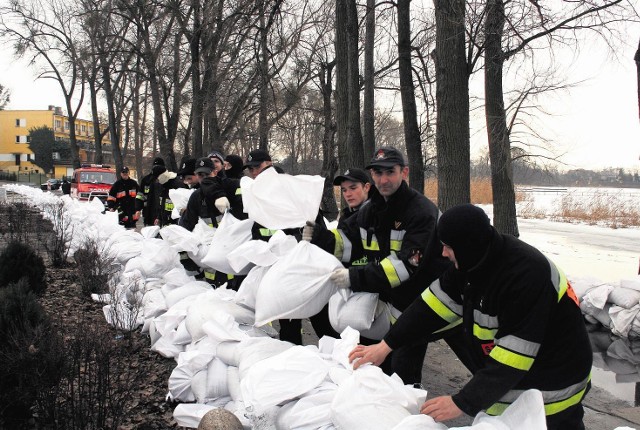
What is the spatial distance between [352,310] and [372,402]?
1.07 m

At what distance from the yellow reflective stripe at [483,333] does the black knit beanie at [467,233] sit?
0.25 meters

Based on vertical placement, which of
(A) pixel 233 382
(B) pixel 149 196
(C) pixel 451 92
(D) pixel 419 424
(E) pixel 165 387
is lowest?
(E) pixel 165 387

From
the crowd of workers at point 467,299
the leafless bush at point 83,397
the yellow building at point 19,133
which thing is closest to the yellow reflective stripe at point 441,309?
the crowd of workers at point 467,299

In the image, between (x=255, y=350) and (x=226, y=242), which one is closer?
(x=255, y=350)

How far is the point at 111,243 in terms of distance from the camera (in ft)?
23.1

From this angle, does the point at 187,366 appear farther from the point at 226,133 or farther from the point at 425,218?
the point at 226,133

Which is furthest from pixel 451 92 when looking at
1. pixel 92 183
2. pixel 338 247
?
pixel 92 183

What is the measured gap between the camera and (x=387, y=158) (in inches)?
119

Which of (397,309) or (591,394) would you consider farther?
(591,394)

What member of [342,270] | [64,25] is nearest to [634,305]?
[342,270]

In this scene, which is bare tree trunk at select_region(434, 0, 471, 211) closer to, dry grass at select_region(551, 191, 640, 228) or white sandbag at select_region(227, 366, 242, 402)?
white sandbag at select_region(227, 366, 242, 402)

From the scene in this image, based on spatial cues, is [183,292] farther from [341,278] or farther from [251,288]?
[341,278]

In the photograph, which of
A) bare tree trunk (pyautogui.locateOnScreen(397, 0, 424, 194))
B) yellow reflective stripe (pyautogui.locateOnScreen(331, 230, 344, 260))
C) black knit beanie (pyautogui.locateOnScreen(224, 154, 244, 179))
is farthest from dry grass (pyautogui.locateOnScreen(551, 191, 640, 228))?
yellow reflective stripe (pyautogui.locateOnScreen(331, 230, 344, 260))

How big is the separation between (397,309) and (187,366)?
4.02 ft
